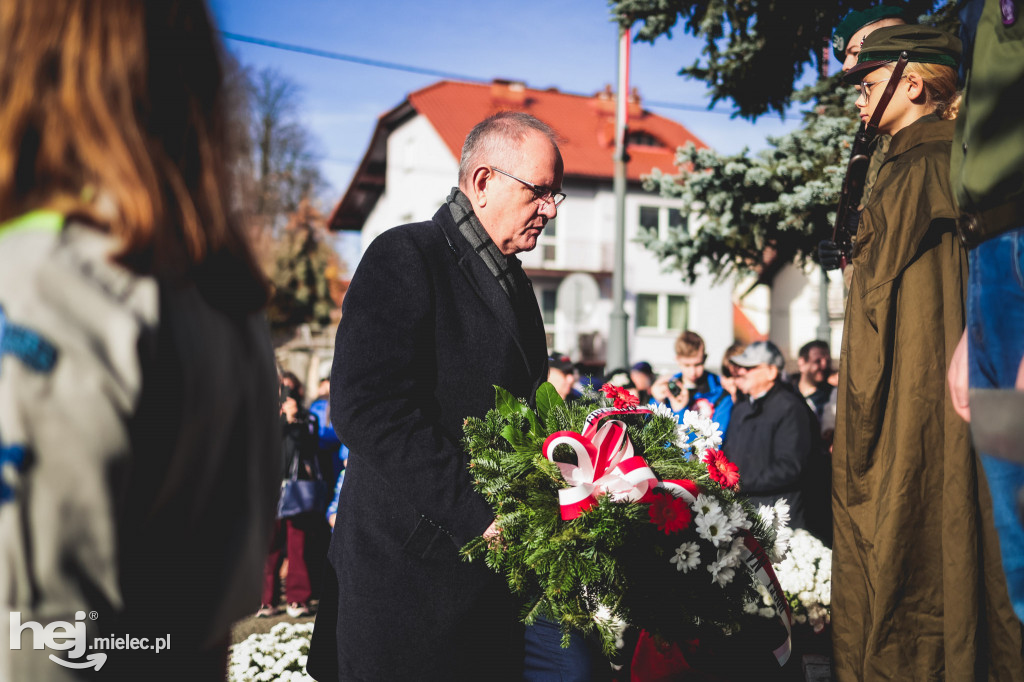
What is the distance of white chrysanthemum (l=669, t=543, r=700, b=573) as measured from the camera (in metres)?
2.40

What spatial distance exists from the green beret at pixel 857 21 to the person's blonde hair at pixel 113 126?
8.98ft

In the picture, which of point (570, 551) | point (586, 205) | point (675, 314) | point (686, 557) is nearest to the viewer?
point (570, 551)

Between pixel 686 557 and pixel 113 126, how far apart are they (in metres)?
1.86

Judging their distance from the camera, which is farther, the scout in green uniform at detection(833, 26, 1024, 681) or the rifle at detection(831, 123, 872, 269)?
the rifle at detection(831, 123, 872, 269)

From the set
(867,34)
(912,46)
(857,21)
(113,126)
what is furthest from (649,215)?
(113,126)

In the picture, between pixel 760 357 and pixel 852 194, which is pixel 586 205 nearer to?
pixel 760 357

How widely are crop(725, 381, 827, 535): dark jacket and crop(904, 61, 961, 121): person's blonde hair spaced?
131 inches

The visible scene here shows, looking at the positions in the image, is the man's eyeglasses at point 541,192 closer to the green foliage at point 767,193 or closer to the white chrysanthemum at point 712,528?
the white chrysanthemum at point 712,528

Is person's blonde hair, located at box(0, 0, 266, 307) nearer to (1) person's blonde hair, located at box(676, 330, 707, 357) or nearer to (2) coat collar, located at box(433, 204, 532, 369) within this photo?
(2) coat collar, located at box(433, 204, 532, 369)

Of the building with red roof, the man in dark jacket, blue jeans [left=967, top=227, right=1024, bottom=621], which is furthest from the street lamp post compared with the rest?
the building with red roof

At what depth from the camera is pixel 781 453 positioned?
593 cm

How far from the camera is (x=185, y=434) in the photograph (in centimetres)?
124

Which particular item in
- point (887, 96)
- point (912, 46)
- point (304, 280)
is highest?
point (304, 280)

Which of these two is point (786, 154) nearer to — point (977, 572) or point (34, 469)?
point (977, 572)
